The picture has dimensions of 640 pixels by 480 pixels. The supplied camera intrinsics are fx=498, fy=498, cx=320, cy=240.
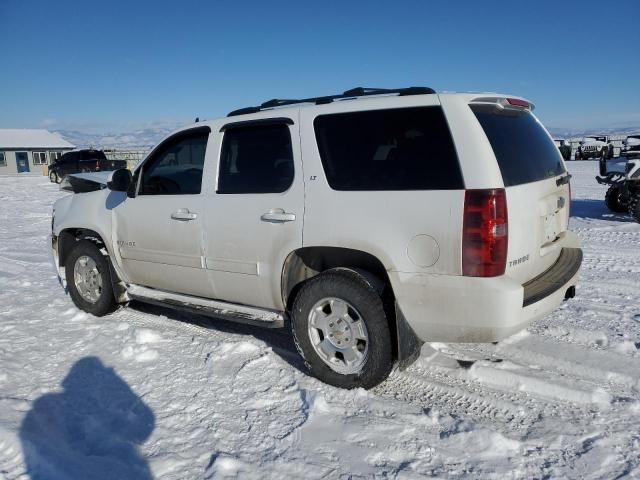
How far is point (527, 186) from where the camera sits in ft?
10.3

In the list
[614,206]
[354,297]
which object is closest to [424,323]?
[354,297]

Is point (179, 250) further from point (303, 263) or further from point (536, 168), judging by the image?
point (536, 168)

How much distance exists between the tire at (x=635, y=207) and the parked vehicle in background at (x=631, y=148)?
121 centimetres

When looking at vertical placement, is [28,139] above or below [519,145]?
above

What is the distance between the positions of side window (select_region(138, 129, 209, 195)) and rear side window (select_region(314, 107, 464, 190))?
120 cm

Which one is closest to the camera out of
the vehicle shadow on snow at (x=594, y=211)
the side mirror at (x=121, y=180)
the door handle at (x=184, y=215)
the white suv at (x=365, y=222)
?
the white suv at (x=365, y=222)

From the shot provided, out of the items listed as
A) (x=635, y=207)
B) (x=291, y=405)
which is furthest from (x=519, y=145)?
(x=635, y=207)

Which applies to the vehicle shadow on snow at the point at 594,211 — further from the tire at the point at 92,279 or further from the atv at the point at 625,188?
the tire at the point at 92,279

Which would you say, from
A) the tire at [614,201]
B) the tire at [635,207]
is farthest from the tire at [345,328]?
the tire at [614,201]

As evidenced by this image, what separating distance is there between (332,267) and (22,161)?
51.8 m

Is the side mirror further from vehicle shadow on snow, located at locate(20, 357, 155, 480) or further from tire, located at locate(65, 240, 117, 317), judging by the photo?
vehicle shadow on snow, located at locate(20, 357, 155, 480)

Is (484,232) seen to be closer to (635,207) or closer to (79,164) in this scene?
(635,207)

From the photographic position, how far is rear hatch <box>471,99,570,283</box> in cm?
301

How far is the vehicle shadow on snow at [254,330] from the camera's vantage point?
4086mm
